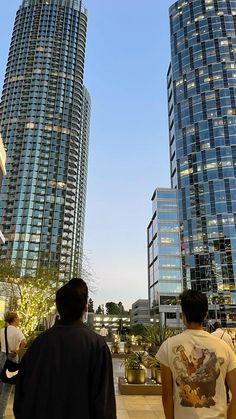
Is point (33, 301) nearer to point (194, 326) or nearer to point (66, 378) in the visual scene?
point (194, 326)

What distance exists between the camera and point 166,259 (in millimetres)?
85062

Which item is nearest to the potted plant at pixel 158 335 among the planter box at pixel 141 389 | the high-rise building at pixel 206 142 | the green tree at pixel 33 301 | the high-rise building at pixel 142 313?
the planter box at pixel 141 389

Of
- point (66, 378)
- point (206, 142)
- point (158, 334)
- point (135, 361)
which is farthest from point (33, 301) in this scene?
point (206, 142)

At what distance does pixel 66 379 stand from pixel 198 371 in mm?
1006

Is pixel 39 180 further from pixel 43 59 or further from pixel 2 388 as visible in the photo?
pixel 2 388

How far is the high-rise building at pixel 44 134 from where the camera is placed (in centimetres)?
9712

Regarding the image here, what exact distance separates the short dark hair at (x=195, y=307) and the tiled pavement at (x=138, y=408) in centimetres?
529

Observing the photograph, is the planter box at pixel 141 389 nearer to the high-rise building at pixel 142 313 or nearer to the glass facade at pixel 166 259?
the glass facade at pixel 166 259

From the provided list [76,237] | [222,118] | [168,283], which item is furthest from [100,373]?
[76,237]

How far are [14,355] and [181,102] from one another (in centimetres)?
10100

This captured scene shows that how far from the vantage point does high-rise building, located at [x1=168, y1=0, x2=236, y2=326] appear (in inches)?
3098

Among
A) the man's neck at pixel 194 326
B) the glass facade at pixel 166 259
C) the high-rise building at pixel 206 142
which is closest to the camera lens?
the man's neck at pixel 194 326

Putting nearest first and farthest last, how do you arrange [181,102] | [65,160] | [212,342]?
[212,342] → [181,102] → [65,160]

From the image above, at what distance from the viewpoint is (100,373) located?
2008 millimetres
